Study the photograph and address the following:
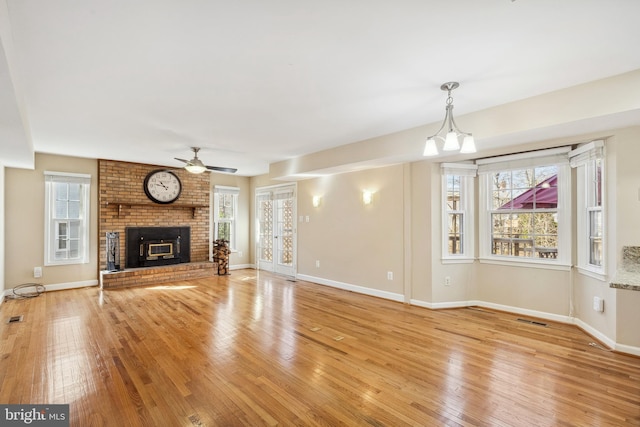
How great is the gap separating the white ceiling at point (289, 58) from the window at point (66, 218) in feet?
7.51

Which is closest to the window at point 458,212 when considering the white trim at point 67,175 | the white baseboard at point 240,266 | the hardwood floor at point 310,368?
the hardwood floor at point 310,368

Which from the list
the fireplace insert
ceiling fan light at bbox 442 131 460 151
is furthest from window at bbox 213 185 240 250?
ceiling fan light at bbox 442 131 460 151

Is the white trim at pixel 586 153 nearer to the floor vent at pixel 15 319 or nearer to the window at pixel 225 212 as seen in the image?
the window at pixel 225 212

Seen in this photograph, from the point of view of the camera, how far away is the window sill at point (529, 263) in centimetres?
404

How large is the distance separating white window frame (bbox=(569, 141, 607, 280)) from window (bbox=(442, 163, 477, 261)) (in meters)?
1.28

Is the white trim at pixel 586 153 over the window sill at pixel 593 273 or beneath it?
over

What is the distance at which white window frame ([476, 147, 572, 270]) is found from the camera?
4016 millimetres

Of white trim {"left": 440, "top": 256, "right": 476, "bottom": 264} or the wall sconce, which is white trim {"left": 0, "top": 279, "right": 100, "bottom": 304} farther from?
white trim {"left": 440, "top": 256, "right": 476, "bottom": 264}

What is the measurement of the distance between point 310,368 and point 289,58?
267 centimetres

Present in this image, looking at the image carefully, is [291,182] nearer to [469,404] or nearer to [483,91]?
[483,91]

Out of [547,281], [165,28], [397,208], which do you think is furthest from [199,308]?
[547,281]

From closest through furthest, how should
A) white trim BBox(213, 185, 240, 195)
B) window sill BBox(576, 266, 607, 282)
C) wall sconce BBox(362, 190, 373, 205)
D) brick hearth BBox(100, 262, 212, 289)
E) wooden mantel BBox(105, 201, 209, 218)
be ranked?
window sill BBox(576, 266, 607, 282) < wall sconce BBox(362, 190, 373, 205) < brick hearth BBox(100, 262, 212, 289) < wooden mantel BBox(105, 201, 209, 218) < white trim BBox(213, 185, 240, 195)

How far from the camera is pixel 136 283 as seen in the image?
6.34 metres

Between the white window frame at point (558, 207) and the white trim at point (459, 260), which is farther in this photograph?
the white trim at point (459, 260)
